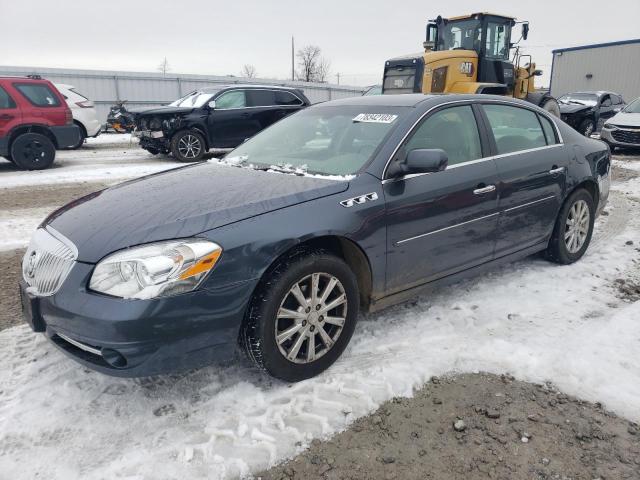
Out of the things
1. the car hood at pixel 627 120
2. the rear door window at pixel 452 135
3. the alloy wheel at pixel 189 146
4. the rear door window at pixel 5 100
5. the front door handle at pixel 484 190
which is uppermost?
the rear door window at pixel 5 100

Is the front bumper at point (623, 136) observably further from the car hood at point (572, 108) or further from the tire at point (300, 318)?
the tire at point (300, 318)

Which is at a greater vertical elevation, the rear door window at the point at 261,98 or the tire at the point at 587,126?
the rear door window at the point at 261,98

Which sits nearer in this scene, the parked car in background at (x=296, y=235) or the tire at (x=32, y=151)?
the parked car in background at (x=296, y=235)

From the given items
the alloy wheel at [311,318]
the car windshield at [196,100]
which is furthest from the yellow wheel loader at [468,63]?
the alloy wheel at [311,318]

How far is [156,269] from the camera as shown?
2348 millimetres

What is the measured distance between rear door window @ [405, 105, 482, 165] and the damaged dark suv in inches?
348

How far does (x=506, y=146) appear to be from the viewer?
397 cm

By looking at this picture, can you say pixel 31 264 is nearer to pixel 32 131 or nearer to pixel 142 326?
pixel 142 326

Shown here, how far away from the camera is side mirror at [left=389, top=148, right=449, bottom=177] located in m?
3.02

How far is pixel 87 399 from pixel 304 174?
175cm

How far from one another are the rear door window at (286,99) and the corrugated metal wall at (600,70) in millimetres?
23262

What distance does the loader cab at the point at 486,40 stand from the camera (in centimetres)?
1259

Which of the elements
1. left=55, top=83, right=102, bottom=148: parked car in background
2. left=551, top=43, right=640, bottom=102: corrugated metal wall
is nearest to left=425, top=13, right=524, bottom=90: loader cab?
left=55, top=83, right=102, bottom=148: parked car in background

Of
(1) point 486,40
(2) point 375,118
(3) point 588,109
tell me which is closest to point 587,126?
(3) point 588,109
